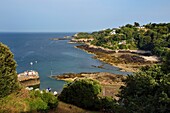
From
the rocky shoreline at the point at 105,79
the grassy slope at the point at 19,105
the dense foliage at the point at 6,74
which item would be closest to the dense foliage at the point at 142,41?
the rocky shoreline at the point at 105,79

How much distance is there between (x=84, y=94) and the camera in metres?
25.3

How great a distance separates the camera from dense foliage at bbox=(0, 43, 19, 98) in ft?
72.5

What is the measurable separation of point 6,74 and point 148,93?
43.2 feet

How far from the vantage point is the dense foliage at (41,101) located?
21925 mm

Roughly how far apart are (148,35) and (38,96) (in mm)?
84349

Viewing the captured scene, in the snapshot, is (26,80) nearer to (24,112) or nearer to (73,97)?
(73,97)

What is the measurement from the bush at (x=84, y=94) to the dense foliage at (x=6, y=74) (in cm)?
577

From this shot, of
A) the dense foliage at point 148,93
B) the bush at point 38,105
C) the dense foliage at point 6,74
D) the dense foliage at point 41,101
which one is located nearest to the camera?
the dense foliage at point 148,93

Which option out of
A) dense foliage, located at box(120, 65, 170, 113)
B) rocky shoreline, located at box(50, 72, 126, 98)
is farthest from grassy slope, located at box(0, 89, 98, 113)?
rocky shoreline, located at box(50, 72, 126, 98)

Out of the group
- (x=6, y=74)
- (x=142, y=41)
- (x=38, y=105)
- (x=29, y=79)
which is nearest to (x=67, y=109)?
(x=38, y=105)

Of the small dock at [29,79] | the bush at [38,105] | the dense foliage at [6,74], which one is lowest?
the small dock at [29,79]

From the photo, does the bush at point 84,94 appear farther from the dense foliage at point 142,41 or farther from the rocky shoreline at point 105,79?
the dense foliage at point 142,41

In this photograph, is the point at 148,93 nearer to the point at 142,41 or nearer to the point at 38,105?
the point at 38,105

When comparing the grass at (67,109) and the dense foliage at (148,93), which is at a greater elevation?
the dense foliage at (148,93)
